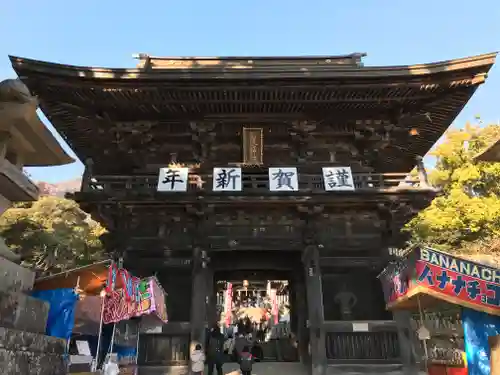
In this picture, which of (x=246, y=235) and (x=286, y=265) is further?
(x=286, y=265)

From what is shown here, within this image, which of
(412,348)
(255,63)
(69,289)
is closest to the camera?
(69,289)

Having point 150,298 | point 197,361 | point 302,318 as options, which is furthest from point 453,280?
point 150,298

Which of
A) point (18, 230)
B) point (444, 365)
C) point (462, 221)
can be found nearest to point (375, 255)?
point (444, 365)

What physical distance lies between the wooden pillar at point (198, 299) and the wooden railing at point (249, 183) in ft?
6.59

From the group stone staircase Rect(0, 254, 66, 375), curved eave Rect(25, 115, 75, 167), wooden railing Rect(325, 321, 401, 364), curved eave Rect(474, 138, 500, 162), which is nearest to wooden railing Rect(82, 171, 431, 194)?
curved eave Rect(25, 115, 75, 167)

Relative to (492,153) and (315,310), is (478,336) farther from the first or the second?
(315,310)

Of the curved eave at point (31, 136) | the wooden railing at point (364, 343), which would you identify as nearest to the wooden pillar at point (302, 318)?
the wooden railing at point (364, 343)

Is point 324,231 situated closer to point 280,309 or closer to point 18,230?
point 18,230

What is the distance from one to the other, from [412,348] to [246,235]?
532 cm

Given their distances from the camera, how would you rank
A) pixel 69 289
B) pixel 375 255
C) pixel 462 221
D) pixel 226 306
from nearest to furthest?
pixel 69 289 < pixel 375 255 < pixel 462 221 < pixel 226 306

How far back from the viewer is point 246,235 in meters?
11.5

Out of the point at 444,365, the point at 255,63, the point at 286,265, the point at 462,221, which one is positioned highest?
the point at 255,63

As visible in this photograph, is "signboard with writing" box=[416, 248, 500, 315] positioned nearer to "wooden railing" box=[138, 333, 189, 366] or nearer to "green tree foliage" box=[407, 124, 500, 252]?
"wooden railing" box=[138, 333, 189, 366]

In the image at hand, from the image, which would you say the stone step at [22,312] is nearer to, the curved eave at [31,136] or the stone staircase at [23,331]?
the stone staircase at [23,331]
